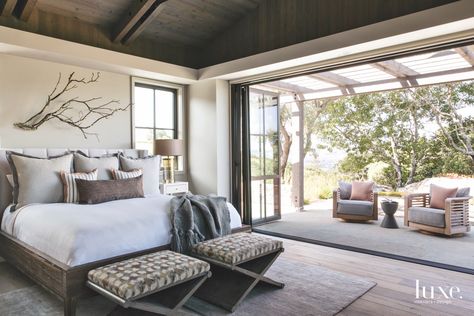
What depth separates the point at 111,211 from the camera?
2.95 metres

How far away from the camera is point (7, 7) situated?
3.55m

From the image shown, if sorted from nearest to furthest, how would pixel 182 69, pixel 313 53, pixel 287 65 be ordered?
pixel 313 53 < pixel 287 65 < pixel 182 69

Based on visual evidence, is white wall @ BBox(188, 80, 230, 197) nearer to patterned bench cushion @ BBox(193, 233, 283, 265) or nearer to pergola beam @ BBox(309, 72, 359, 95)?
pergola beam @ BBox(309, 72, 359, 95)

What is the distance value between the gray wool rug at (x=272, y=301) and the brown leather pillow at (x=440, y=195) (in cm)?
269

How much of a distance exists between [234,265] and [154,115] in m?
3.56

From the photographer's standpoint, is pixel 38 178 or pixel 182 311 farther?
pixel 38 178

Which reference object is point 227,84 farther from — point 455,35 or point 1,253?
point 1,253

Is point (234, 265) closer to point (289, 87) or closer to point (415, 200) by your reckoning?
point (415, 200)

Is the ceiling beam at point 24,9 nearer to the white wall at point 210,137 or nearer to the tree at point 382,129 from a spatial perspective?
the white wall at point 210,137

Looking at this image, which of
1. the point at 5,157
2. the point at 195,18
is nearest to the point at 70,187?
the point at 5,157

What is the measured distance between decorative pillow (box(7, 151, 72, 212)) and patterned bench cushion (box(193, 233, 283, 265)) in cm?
174

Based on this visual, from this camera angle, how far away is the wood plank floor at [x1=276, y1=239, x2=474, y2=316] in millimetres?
2533

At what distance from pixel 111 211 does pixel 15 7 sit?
103 inches

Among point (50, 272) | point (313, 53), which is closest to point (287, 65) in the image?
point (313, 53)
